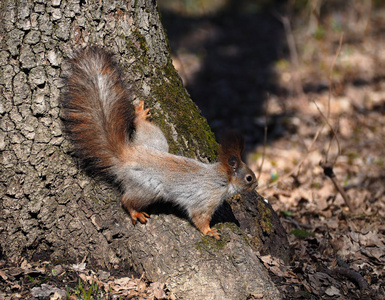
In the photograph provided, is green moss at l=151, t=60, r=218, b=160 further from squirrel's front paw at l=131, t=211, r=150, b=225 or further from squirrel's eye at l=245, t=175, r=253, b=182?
squirrel's front paw at l=131, t=211, r=150, b=225

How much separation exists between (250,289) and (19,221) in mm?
1740

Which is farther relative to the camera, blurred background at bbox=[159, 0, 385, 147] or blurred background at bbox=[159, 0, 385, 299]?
blurred background at bbox=[159, 0, 385, 147]

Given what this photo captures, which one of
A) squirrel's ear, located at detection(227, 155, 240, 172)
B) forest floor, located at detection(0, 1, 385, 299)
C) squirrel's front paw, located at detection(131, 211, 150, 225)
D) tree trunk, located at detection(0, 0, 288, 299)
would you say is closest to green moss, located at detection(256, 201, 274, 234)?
forest floor, located at detection(0, 1, 385, 299)

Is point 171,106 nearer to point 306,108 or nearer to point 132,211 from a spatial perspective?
point 132,211

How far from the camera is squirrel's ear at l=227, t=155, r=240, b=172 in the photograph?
329 cm

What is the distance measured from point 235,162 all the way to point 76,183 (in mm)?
1257

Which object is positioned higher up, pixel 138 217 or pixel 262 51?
pixel 262 51

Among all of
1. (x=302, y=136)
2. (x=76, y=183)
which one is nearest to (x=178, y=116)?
(x=76, y=183)

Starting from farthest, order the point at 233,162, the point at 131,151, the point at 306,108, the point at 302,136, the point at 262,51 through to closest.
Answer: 1. the point at 262,51
2. the point at 306,108
3. the point at 302,136
4. the point at 233,162
5. the point at 131,151

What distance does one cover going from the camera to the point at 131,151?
3.12 metres

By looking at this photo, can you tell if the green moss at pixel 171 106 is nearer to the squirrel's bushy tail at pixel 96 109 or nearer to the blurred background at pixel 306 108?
the squirrel's bushy tail at pixel 96 109

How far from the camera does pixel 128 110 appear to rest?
10.3 feet

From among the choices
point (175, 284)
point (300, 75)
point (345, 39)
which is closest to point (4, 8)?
point (175, 284)

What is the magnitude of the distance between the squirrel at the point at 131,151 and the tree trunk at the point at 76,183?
85mm
